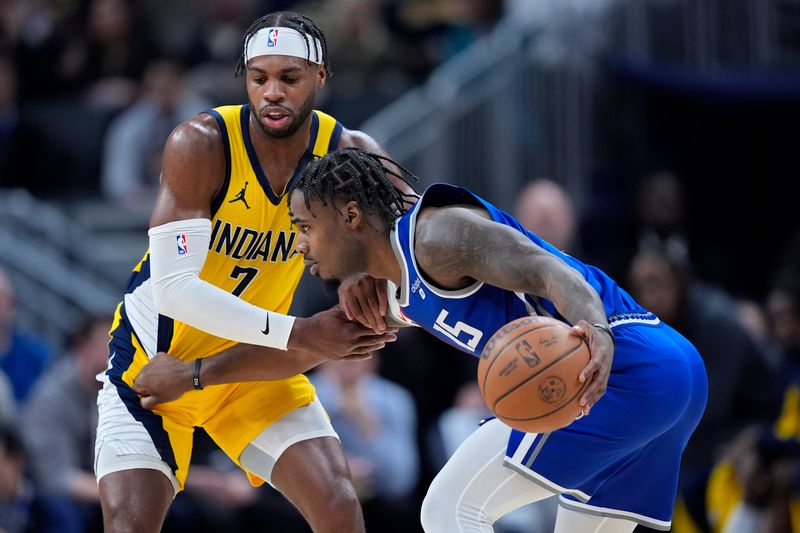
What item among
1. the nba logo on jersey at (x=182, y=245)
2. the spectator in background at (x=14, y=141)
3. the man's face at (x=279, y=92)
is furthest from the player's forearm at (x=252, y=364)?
the spectator in background at (x=14, y=141)

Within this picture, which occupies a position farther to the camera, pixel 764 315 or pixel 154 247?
pixel 764 315

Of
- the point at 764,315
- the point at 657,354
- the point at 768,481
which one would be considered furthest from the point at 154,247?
the point at 764,315

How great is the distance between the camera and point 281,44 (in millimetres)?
5973


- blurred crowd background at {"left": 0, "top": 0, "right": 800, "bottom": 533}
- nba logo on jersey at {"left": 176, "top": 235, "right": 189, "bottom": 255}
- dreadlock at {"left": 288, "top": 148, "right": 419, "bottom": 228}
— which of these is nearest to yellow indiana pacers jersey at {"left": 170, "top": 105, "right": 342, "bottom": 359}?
nba logo on jersey at {"left": 176, "top": 235, "right": 189, "bottom": 255}

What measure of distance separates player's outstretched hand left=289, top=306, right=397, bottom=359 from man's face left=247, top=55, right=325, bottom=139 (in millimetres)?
856

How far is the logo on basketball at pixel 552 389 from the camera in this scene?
15.7 feet

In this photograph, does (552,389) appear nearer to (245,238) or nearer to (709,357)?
(245,238)

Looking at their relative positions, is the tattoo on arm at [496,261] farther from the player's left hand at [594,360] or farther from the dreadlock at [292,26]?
the dreadlock at [292,26]

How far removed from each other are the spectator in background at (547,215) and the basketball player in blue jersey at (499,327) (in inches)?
184

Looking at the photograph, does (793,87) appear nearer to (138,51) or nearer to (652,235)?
(652,235)

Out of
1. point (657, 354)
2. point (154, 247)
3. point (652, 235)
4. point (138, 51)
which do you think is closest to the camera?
point (657, 354)

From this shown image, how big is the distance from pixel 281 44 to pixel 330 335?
1303mm

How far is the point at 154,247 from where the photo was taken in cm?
583

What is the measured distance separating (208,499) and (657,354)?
4695mm
